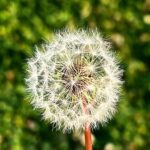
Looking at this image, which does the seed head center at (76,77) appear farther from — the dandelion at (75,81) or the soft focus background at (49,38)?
the soft focus background at (49,38)

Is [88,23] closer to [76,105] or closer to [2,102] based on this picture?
[2,102]

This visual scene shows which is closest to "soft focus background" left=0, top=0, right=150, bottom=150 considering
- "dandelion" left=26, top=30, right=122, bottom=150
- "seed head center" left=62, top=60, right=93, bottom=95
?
"dandelion" left=26, top=30, right=122, bottom=150

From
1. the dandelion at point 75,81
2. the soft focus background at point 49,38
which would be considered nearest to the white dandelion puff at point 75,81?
the dandelion at point 75,81

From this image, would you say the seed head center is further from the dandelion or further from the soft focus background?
the soft focus background

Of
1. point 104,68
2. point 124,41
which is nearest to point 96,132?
point 124,41

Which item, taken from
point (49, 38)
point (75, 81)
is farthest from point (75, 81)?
point (49, 38)
